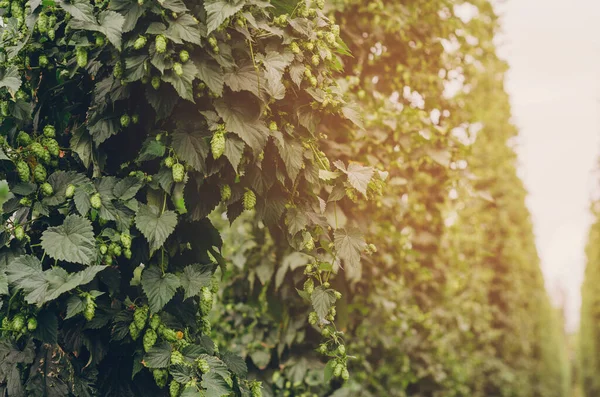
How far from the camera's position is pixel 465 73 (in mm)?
5055

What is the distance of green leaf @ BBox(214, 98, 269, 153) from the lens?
190 cm

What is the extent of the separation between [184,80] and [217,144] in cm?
24

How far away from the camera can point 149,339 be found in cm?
186

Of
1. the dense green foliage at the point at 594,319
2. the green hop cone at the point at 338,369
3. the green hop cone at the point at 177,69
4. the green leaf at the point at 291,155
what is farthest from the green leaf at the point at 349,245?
the dense green foliage at the point at 594,319

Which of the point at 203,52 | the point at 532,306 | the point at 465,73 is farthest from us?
the point at 532,306

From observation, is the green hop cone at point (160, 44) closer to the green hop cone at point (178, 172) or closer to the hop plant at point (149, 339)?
the green hop cone at point (178, 172)

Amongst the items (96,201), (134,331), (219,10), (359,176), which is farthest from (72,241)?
(359,176)

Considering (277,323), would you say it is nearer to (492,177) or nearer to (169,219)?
(169,219)

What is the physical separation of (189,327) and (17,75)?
111 centimetres

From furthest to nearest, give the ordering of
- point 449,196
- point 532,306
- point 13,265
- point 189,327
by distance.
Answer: point 532,306 < point 449,196 < point 189,327 < point 13,265

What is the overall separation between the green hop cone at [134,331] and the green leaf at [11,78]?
902 mm

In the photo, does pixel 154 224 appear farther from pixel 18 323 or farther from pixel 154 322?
pixel 18 323

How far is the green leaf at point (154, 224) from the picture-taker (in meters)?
1.82

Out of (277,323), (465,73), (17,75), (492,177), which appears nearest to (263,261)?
(277,323)
